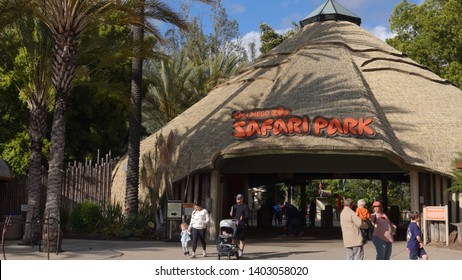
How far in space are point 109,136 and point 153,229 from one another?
12.3 meters

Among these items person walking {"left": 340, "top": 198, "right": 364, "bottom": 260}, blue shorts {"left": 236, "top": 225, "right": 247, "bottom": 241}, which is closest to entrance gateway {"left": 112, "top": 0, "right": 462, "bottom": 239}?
blue shorts {"left": 236, "top": 225, "right": 247, "bottom": 241}

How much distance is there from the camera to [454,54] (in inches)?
1578

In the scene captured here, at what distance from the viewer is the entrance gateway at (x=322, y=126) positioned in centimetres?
2177

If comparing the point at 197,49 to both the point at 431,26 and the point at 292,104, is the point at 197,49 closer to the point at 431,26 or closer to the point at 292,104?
the point at 431,26

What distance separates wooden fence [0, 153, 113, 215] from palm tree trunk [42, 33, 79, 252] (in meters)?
8.33

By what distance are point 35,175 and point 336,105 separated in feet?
38.4

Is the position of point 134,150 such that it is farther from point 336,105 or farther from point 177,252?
point 336,105

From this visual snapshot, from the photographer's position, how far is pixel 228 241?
1559cm

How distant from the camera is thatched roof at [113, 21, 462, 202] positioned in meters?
21.8

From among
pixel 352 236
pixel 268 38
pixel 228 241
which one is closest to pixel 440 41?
pixel 268 38

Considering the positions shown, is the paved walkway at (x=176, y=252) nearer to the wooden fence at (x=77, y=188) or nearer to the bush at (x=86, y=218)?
the bush at (x=86, y=218)

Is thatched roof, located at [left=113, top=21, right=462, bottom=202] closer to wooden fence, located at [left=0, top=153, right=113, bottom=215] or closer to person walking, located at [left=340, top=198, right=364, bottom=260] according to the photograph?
wooden fence, located at [left=0, top=153, right=113, bottom=215]

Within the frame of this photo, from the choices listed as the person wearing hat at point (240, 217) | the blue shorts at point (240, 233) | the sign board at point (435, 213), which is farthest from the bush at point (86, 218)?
the sign board at point (435, 213)
